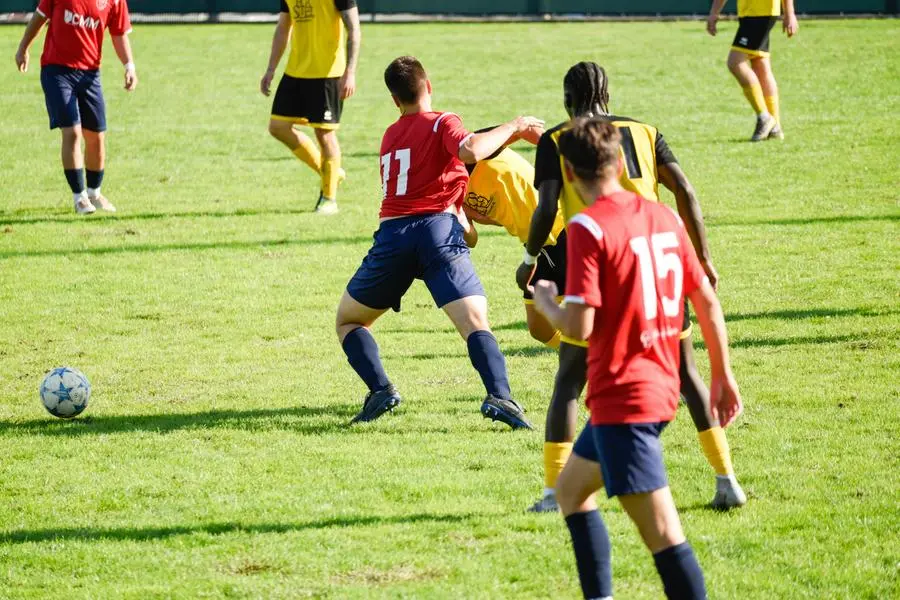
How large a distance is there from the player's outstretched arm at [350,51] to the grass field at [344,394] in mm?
1368

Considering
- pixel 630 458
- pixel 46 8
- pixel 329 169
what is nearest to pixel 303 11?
pixel 329 169

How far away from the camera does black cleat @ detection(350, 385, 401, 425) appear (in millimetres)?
7184

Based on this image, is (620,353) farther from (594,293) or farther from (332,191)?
(332,191)

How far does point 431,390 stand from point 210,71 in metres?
17.5

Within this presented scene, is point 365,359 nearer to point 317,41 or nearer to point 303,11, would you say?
point 317,41

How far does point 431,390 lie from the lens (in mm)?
7988

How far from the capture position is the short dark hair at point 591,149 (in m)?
4.08

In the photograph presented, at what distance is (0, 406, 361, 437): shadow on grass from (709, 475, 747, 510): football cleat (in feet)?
7.25

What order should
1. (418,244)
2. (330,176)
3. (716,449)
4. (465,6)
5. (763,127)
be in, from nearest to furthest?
(716,449) → (418,244) → (330,176) → (763,127) → (465,6)

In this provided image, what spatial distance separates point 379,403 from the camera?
7.20 meters

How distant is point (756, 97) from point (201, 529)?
11.7 meters

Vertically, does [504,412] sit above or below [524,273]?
below

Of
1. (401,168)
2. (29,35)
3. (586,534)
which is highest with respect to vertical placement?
(401,168)

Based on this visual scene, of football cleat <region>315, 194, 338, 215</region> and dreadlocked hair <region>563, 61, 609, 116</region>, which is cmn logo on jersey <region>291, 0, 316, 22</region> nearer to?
football cleat <region>315, 194, 338, 215</region>
